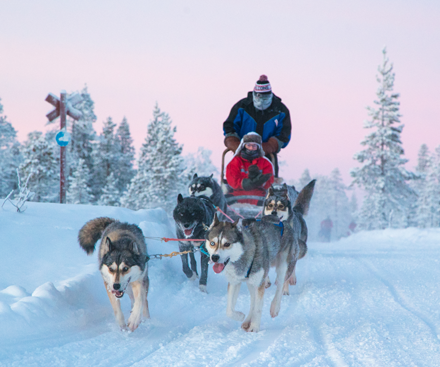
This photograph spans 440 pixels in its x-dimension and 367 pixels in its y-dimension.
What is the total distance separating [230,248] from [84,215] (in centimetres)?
481

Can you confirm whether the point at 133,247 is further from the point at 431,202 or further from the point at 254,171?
the point at 431,202

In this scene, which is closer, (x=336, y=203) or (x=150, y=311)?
(x=150, y=311)

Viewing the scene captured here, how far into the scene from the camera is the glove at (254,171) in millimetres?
6949

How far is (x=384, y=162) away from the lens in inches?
999

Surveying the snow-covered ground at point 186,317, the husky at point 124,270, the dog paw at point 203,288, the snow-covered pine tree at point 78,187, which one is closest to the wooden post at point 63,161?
the snow-covered ground at point 186,317

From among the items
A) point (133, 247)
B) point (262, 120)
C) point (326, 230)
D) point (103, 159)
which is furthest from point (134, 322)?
point (326, 230)

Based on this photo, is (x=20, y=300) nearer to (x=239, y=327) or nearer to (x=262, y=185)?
(x=239, y=327)

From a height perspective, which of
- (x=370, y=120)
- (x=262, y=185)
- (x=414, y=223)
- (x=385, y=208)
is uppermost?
(x=370, y=120)

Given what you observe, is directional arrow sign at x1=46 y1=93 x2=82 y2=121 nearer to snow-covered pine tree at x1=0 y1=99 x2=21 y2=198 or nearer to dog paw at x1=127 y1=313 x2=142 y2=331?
dog paw at x1=127 y1=313 x2=142 y2=331

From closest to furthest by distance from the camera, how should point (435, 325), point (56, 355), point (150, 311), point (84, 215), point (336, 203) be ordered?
1. point (56, 355)
2. point (435, 325)
3. point (150, 311)
4. point (84, 215)
5. point (336, 203)

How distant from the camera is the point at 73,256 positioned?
221 inches

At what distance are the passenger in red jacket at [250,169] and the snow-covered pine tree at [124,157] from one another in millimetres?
24733

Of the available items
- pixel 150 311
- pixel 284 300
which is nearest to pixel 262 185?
pixel 284 300

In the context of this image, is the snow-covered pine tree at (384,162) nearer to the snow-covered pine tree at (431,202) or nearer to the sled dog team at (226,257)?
the snow-covered pine tree at (431,202)
